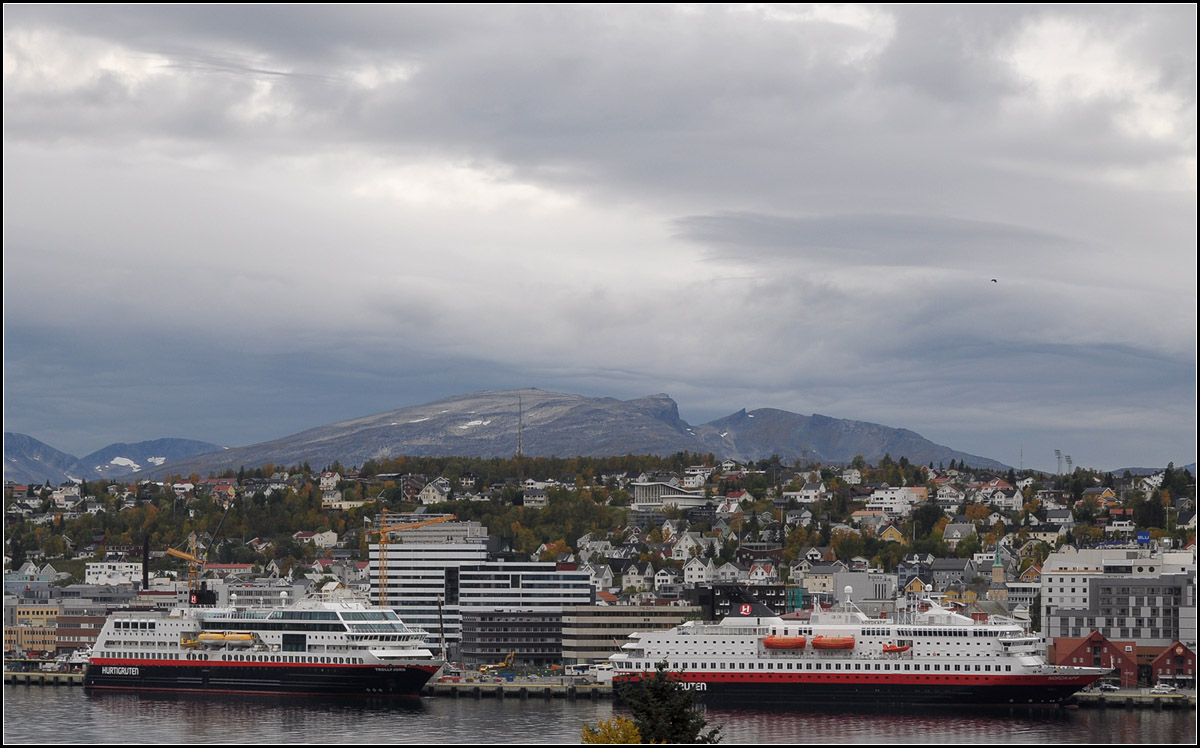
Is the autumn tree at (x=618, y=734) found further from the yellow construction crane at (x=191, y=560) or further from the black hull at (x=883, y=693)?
the yellow construction crane at (x=191, y=560)

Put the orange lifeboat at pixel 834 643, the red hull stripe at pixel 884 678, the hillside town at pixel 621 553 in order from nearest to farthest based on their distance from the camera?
the red hull stripe at pixel 884 678
the orange lifeboat at pixel 834 643
the hillside town at pixel 621 553

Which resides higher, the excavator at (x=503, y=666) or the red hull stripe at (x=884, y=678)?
the red hull stripe at (x=884, y=678)

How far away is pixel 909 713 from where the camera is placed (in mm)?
75188

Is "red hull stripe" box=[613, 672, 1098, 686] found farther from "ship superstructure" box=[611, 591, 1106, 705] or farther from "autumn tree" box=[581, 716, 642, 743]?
"autumn tree" box=[581, 716, 642, 743]

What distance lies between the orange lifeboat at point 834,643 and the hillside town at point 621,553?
393cm

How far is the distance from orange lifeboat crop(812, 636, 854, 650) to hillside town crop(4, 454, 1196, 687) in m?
3.93

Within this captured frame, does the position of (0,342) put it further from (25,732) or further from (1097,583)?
(1097,583)

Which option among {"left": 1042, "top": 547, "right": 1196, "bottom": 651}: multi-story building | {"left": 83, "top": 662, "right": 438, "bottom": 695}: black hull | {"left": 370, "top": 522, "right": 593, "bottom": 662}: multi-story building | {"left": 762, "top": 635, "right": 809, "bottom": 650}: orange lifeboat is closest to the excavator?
{"left": 370, "top": 522, "right": 593, "bottom": 662}: multi-story building

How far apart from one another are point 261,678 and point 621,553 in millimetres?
68230

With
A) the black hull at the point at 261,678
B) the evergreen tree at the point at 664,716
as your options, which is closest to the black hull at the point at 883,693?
the black hull at the point at 261,678

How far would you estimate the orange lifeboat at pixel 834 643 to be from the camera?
78562 mm

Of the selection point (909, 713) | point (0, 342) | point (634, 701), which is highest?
point (0, 342)

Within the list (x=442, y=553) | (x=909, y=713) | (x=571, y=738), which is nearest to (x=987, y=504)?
(x=442, y=553)

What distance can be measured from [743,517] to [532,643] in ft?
240
